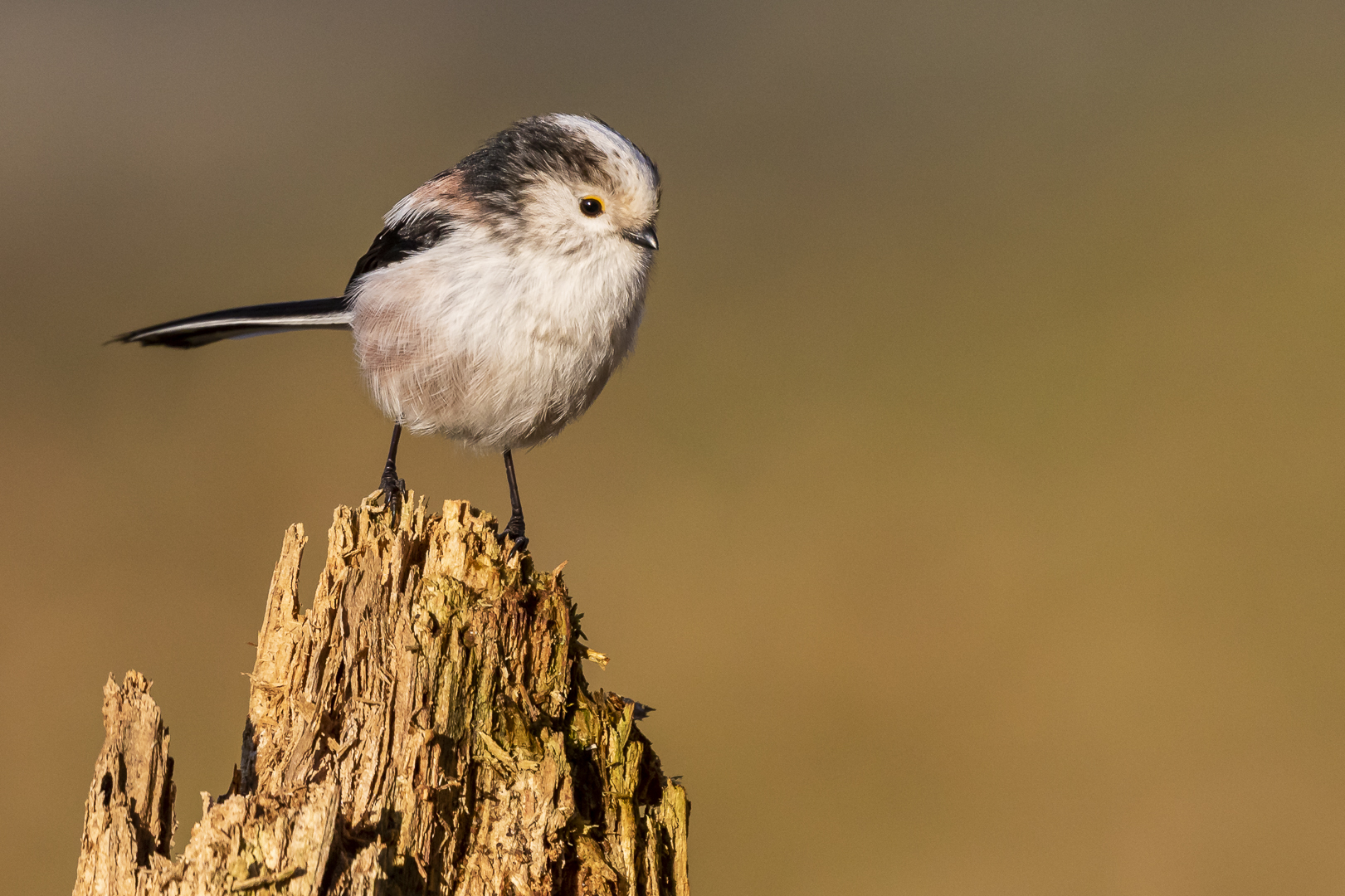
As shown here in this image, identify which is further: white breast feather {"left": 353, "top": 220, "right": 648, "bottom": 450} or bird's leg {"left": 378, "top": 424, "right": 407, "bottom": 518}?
bird's leg {"left": 378, "top": 424, "right": 407, "bottom": 518}

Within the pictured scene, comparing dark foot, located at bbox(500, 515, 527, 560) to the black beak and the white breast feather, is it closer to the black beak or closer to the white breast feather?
the white breast feather

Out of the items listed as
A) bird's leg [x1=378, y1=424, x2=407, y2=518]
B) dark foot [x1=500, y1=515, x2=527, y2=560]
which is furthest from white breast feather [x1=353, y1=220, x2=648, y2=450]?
dark foot [x1=500, y1=515, x2=527, y2=560]

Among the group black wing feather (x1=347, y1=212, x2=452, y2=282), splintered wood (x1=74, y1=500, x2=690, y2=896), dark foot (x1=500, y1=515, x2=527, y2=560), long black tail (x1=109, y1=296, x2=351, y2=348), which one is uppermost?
black wing feather (x1=347, y1=212, x2=452, y2=282)

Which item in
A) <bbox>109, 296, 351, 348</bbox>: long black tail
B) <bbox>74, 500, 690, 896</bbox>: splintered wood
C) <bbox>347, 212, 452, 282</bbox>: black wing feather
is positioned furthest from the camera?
<bbox>109, 296, 351, 348</bbox>: long black tail

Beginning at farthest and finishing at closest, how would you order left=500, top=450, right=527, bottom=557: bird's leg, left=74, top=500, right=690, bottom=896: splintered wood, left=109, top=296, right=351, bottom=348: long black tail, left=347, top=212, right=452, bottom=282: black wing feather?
1. left=109, top=296, right=351, bottom=348: long black tail
2. left=500, top=450, right=527, bottom=557: bird's leg
3. left=347, top=212, right=452, bottom=282: black wing feather
4. left=74, top=500, right=690, bottom=896: splintered wood

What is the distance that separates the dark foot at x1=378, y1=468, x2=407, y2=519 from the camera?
4.16 meters

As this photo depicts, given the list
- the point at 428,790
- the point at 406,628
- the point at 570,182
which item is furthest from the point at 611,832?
the point at 570,182

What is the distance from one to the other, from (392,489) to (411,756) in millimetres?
1799

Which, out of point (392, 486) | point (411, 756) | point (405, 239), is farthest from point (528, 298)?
point (411, 756)

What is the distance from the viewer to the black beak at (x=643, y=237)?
12.7ft

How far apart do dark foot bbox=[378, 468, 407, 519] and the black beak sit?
4.26 feet

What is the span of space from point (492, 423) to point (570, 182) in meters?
0.97

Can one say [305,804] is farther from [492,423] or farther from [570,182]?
[570,182]

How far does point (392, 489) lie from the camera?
4223 mm
